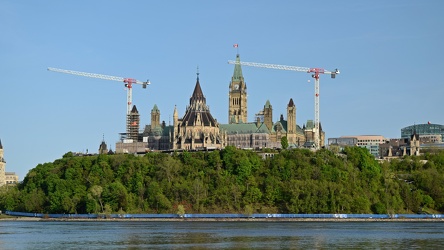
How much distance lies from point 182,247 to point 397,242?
3206 centimetres

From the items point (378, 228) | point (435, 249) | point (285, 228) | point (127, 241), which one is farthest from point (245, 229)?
point (435, 249)

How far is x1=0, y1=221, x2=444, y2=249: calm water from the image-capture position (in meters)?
131

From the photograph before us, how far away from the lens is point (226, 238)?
14588 centimetres

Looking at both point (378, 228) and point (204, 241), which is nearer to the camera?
point (204, 241)

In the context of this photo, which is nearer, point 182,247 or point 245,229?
point 182,247

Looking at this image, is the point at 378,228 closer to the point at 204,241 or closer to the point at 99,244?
the point at 204,241

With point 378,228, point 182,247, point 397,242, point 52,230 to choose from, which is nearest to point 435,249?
point 397,242

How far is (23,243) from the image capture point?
140 meters

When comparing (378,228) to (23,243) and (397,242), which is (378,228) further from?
(23,243)

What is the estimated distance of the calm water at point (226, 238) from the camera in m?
131

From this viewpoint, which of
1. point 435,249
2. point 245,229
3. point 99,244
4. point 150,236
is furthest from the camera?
point 245,229

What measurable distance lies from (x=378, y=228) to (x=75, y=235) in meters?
57.3

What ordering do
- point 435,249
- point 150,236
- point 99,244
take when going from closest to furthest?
point 435,249 < point 99,244 < point 150,236

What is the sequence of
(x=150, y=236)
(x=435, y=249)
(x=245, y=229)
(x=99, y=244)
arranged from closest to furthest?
(x=435, y=249) → (x=99, y=244) → (x=150, y=236) → (x=245, y=229)
